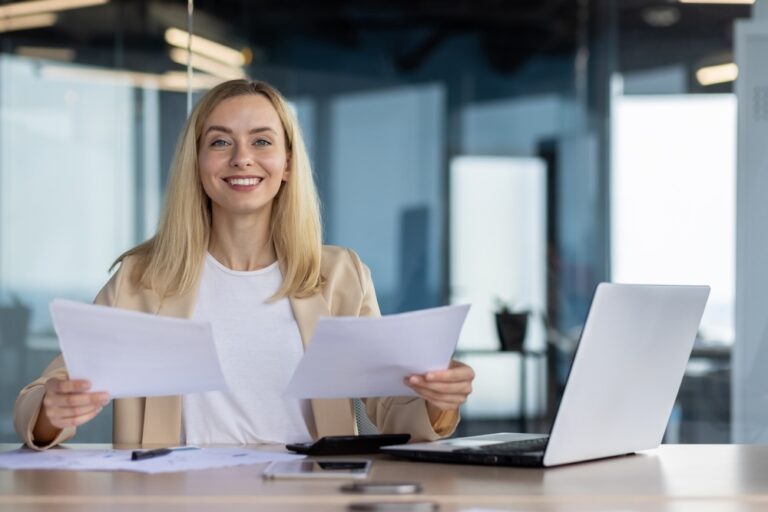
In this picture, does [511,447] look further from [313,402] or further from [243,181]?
[243,181]

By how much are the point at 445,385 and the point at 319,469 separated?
0.32 m

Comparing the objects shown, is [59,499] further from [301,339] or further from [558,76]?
[558,76]

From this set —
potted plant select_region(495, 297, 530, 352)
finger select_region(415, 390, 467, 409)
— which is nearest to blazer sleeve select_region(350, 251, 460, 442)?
finger select_region(415, 390, 467, 409)

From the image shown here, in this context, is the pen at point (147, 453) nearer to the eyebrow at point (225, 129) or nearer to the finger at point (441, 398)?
the finger at point (441, 398)

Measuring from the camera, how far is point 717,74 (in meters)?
5.02

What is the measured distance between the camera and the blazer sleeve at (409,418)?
2.31 meters

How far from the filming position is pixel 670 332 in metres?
2.05

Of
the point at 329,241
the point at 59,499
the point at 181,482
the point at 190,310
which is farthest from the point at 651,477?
the point at 329,241

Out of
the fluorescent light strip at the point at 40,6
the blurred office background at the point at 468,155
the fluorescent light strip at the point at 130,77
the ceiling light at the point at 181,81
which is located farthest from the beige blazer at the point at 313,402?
the fluorescent light strip at the point at 40,6

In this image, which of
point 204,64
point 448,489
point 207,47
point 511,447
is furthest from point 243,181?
point 207,47

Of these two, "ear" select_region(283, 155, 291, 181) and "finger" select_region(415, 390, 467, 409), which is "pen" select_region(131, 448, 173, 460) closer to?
"finger" select_region(415, 390, 467, 409)

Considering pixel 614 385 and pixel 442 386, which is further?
pixel 442 386

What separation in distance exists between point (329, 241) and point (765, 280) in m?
3.02

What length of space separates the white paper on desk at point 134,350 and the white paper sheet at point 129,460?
115mm
